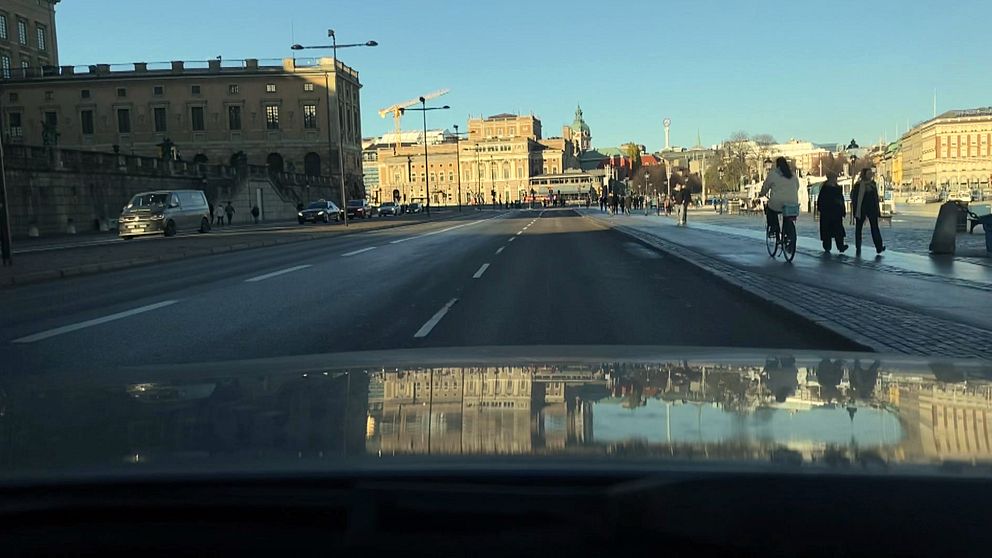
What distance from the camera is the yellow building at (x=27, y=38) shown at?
76250mm

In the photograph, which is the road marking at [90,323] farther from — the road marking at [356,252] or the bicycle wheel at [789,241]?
the bicycle wheel at [789,241]

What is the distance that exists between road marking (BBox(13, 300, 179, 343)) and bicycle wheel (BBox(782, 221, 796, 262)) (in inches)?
470

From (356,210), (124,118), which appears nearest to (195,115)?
(124,118)

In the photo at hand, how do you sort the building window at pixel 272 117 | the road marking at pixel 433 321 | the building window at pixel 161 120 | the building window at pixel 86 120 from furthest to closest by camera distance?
the building window at pixel 272 117 < the building window at pixel 161 120 < the building window at pixel 86 120 < the road marking at pixel 433 321

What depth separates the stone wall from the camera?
4291 centimetres

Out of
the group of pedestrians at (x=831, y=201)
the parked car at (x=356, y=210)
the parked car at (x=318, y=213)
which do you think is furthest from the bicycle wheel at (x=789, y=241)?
the parked car at (x=356, y=210)

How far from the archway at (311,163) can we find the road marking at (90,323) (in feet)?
306

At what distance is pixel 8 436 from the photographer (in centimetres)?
231

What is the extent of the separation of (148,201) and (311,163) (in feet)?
225

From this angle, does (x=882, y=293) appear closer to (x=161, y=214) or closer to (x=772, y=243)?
(x=772, y=243)

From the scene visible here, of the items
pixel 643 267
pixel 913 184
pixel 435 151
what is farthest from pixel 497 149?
pixel 643 267

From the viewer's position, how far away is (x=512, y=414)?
8.21 ft

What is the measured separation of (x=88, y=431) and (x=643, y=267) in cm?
1511

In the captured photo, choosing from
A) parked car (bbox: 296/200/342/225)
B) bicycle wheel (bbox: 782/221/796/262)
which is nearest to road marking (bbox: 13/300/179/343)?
bicycle wheel (bbox: 782/221/796/262)
